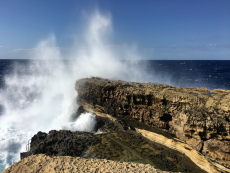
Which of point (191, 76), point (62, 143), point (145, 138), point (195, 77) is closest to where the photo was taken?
point (62, 143)

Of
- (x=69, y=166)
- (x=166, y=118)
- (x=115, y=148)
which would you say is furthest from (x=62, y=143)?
(x=166, y=118)

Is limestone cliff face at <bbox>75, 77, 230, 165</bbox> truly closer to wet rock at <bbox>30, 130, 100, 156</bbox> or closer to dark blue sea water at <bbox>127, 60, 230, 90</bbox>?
wet rock at <bbox>30, 130, 100, 156</bbox>

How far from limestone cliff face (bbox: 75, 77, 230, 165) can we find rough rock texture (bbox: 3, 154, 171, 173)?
105 inches

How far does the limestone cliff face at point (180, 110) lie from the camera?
20.8 feet

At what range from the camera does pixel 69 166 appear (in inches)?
235

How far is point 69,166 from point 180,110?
6049mm

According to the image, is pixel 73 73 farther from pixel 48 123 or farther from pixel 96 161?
pixel 96 161

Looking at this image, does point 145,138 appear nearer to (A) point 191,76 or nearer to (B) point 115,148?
(B) point 115,148

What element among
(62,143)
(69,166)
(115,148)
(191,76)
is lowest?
(115,148)

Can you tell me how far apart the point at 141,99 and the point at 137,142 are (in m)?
2.73

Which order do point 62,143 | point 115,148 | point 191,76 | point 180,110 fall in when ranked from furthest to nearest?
point 191,76 < point 115,148 < point 62,143 < point 180,110

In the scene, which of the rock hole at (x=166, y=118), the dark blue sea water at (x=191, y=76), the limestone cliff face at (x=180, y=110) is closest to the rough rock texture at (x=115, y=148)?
the limestone cliff face at (x=180, y=110)

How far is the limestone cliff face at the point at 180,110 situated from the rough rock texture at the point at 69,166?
2.66 m

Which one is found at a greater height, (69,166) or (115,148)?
(69,166)
